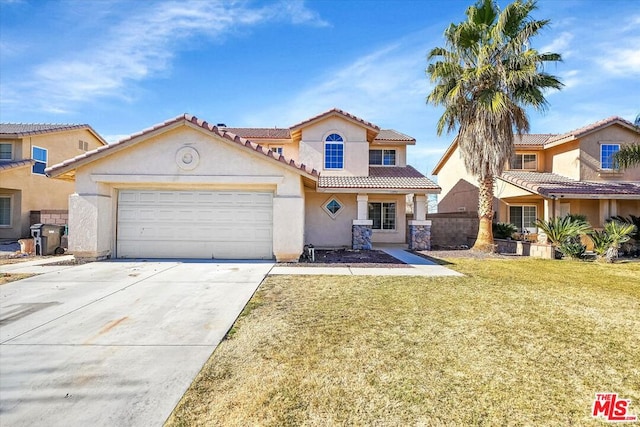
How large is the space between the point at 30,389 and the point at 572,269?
47.4 feet

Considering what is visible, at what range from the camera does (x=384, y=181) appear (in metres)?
16.7

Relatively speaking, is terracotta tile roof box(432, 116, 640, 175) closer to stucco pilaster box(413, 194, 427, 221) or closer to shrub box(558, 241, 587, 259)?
stucco pilaster box(413, 194, 427, 221)

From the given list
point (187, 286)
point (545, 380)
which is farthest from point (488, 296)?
point (187, 286)

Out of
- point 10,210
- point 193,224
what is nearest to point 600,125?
point 193,224

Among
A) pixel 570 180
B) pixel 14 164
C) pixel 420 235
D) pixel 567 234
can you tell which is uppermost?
pixel 14 164

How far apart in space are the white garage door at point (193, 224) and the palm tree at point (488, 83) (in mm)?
10308

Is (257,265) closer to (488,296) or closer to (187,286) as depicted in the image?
(187,286)

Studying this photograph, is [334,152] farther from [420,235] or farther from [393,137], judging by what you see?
[420,235]

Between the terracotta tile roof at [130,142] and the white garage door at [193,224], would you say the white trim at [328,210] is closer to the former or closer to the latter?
the white garage door at [193,224]

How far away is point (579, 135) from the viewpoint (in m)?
19.0

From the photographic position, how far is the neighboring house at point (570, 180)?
17.5 m

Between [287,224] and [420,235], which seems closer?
[287,224]

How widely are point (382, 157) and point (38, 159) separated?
22.0 metres

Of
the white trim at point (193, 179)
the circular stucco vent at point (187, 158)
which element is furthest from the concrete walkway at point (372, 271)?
the circular stucco vent at point (187, 158)
